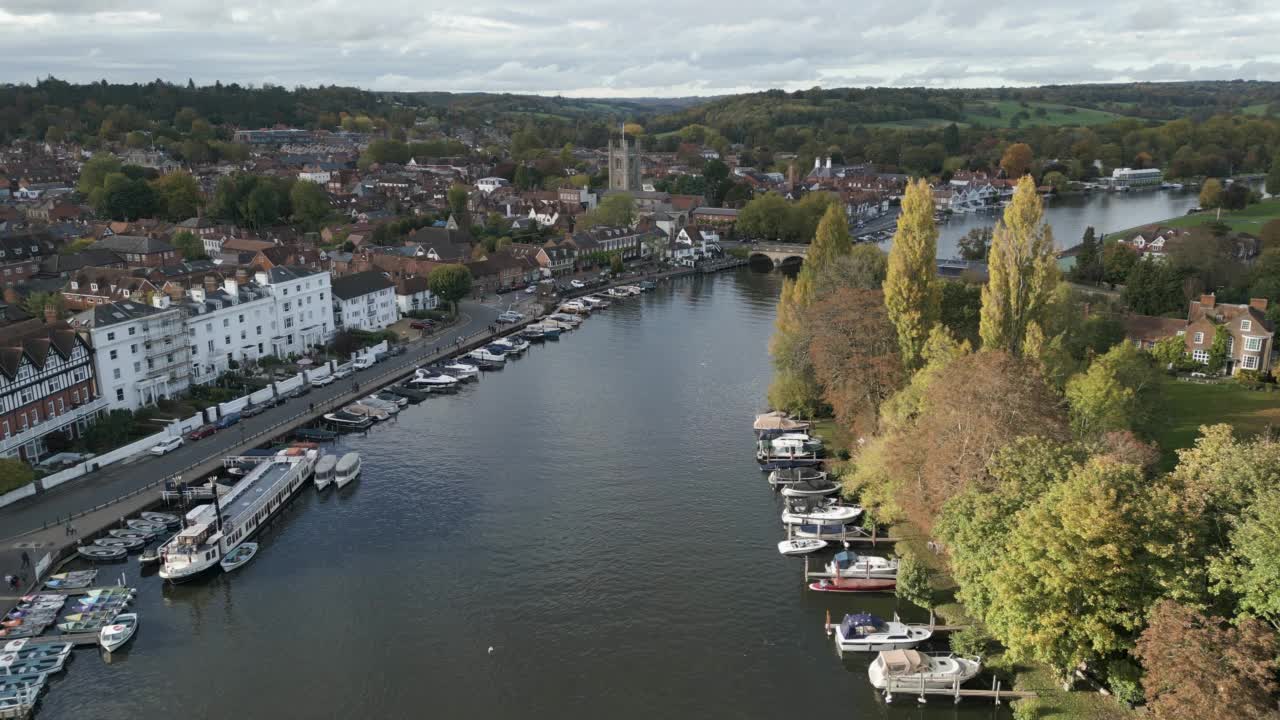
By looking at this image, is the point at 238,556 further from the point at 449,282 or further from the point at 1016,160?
the point at 1016,160

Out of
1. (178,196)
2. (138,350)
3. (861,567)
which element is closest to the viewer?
(861,567)

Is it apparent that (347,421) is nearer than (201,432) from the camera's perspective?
No

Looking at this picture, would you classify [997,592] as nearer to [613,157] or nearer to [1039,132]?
[613,157]

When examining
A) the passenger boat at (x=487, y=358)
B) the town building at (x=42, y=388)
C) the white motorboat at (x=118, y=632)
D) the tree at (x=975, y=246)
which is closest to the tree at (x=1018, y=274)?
the white motorboat at (x=118, y=632)

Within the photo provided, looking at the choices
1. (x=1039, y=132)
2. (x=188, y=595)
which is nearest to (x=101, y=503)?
(x=188, y=595)

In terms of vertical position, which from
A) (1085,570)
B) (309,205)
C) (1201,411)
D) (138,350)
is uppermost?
(309,205)

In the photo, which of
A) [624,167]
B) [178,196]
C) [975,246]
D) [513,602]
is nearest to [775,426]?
[513,602]

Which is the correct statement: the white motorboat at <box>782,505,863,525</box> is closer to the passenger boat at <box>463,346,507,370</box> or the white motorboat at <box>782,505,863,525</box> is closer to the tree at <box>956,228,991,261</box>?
the passenger boat at <box>463,346,507,370</box>
